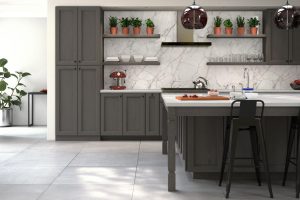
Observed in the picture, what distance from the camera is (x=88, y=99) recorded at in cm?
857

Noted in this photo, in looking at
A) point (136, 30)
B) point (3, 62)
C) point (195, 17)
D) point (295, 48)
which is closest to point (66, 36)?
point (136, 30)

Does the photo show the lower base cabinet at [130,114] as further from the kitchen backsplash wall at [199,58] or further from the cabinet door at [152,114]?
the kitchen backsplash wall at [199,58]

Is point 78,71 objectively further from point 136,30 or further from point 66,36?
point 136,30

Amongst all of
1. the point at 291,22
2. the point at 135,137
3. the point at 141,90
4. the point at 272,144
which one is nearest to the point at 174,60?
the point at 141,90

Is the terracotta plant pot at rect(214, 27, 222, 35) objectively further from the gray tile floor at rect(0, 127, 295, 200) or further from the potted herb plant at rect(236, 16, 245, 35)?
the gray tile floor at rect(0, 127, 295, 200)

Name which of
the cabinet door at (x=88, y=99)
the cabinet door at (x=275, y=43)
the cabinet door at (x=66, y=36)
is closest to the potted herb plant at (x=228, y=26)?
the cabinet door at (x=275, y=43)

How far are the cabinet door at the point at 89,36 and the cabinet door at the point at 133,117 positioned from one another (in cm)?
91

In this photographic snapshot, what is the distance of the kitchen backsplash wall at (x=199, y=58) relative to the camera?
909 centimetres

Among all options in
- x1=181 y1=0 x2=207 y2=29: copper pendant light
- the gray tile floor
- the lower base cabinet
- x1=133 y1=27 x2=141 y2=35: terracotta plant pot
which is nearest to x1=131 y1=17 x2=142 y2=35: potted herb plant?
x1=133 y1=27 x2=141 y2=35: terracotta plant pot

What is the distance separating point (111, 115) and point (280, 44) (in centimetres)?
325

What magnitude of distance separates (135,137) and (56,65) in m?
1.87

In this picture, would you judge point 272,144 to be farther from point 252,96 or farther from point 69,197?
point 69,197

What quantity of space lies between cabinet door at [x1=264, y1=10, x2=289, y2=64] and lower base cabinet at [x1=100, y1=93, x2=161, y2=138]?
217 cm

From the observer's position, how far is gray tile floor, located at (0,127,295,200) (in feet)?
15.0
